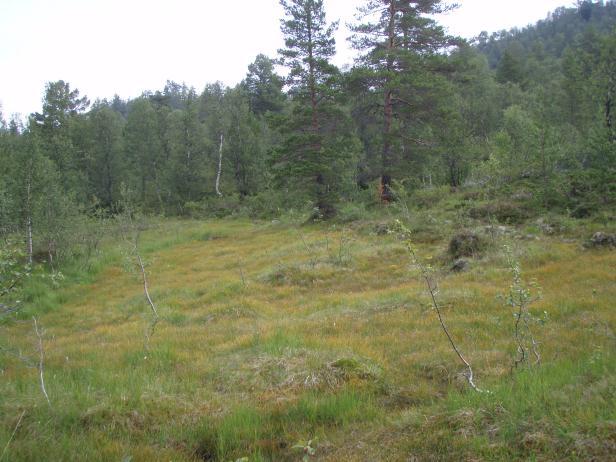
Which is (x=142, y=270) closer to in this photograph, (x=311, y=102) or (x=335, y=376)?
(x=335, y=376)

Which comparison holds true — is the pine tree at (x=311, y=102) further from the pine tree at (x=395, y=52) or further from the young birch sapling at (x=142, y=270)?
the young birch sapling at (x=142, y=270)

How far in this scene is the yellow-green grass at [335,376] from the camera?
418cm

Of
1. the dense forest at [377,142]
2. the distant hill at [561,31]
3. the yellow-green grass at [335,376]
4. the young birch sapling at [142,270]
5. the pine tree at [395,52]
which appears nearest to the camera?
the yellow-green grass at [335,376]

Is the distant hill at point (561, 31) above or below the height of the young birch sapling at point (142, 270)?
above

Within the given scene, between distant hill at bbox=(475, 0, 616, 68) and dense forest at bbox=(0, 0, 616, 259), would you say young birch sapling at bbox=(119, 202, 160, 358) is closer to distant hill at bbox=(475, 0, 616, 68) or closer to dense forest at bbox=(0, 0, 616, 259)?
dense forest at bbox=(0, 0, 616, 259)

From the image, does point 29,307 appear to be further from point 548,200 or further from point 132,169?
point 132,169

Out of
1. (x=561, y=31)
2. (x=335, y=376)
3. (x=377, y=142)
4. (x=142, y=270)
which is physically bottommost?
(x=335, y=376)

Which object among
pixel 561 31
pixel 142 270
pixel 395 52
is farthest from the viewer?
pixel 561 31

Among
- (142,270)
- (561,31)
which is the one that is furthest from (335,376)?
(561,31)

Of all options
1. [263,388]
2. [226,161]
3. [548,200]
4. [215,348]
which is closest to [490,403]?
[263,388]

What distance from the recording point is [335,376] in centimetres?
603

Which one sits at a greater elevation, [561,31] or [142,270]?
[561,31]

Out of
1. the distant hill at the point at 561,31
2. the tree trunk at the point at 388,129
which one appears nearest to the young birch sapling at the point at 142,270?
the tree trunk at the point at 388,129

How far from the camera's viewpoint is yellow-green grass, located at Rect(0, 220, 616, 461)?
4180 mm
